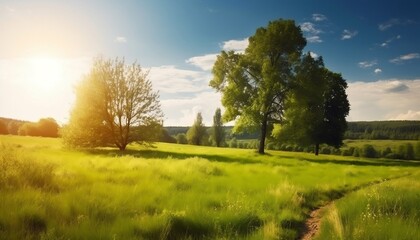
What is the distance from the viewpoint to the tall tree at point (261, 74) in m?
37.9

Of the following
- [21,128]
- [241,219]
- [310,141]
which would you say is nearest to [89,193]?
[241,219]

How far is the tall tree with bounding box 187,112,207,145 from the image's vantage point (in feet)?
335

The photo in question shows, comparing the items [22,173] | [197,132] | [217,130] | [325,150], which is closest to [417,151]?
[325,150]

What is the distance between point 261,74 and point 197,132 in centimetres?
6382

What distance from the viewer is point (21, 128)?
7969 centimetres

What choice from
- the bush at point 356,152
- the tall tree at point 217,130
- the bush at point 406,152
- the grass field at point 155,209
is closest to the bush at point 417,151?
the bush at point 406,152

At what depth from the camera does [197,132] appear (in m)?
102

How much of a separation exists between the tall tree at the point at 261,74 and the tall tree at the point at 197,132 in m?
60.4

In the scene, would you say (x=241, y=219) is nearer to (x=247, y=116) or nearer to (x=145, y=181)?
(x=145, y=181)

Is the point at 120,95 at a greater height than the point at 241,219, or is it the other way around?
the point at 120,95

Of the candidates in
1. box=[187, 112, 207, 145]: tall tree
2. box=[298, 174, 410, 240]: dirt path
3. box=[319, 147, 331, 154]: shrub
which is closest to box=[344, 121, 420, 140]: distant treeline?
box=[319, 147, 331, 154]: shrub

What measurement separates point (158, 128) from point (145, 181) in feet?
73.0

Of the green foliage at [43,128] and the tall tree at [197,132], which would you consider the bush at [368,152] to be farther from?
the green foliage at [43,128]

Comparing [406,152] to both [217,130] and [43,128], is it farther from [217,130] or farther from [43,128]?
[43,128]
